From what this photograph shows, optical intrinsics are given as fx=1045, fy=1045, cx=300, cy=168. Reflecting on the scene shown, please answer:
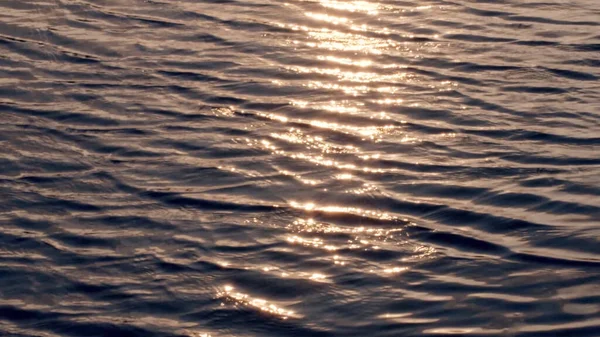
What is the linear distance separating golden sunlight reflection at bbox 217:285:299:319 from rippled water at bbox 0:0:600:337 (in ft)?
0.04

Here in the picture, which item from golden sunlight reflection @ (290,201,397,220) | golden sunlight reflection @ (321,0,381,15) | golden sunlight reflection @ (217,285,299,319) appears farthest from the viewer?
golden sunlight reflection @ (321,0,381,15)

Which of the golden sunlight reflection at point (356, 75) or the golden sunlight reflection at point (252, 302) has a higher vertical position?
the golden sunlight reflection at point (356, 75)

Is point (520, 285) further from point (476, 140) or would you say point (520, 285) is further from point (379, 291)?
point (476, 140)

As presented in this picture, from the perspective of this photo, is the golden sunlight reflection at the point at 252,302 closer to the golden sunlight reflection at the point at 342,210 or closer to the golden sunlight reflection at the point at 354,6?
the golden sunlight reflection at the point at 342,210

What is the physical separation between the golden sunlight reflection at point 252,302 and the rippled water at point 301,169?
0.04ft

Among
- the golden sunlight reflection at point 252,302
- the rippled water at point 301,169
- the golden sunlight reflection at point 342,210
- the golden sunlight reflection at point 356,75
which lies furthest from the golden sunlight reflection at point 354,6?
the golden sunlight reflection at point 252,302

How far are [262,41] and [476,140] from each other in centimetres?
236

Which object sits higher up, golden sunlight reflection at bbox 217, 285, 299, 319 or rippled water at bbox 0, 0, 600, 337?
rippled water at bbox 0, 0, 600, 337

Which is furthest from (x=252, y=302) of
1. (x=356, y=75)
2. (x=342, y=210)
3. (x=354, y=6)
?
(x=354, y=6)

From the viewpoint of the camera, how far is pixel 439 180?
612cm

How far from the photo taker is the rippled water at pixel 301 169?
5.04 metres

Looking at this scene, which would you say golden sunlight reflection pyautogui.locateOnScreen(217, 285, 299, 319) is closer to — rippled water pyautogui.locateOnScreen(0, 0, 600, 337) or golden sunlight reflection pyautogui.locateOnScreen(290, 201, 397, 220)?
rippled water pyautogui.locateOnScreen(0, 0, 600, 337)

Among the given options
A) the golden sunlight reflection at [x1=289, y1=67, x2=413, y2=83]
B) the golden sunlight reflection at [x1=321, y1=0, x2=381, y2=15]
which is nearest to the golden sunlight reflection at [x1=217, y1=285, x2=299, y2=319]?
the golden sunlight reflection at [x1=289, y1=67, x2=413, y2=83]

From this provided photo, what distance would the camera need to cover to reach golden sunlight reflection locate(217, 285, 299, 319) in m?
4.94
